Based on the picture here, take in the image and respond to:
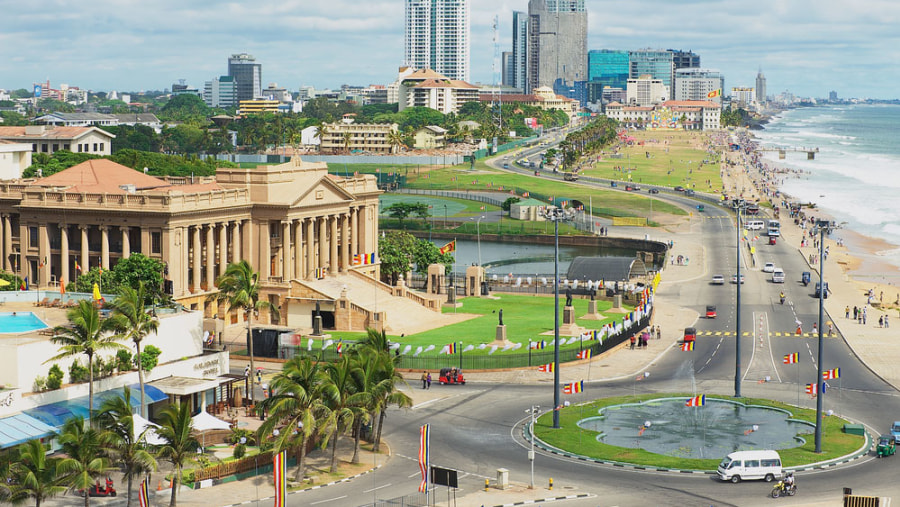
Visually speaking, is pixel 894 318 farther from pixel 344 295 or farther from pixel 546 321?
pixel 344 295

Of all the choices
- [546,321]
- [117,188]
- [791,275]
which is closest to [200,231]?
[117,188]

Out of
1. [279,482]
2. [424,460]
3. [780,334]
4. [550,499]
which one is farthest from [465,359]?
[279,482]

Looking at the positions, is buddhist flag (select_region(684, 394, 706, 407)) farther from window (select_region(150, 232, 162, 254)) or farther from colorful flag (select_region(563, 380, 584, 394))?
window (select_region(150, 232, 162, 254))

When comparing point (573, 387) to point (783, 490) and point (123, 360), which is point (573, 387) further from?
point (123, 360)

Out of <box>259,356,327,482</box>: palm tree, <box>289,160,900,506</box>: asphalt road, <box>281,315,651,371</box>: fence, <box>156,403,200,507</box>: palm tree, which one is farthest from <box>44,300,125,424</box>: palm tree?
<box>281,315,651,371</box>: fence

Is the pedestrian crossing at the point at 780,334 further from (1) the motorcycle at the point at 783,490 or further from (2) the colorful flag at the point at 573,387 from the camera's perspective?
(1) the motorcycle at the point at 783,490
